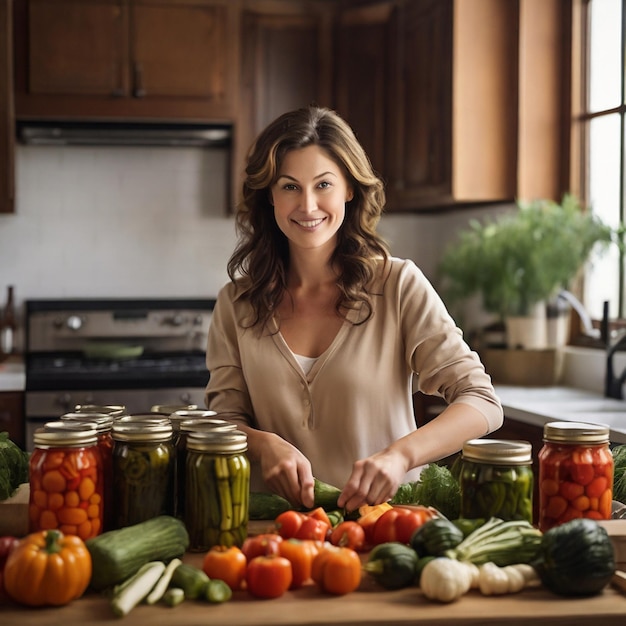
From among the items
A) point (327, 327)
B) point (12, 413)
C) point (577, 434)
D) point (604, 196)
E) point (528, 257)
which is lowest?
point (12, 413)

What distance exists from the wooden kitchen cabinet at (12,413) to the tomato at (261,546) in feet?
8.58

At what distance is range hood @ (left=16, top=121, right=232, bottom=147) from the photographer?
4.19m

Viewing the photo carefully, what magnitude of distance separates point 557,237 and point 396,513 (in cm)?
217

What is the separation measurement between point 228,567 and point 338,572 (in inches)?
5.7

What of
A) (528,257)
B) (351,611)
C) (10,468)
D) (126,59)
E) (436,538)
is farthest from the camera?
(126,59)

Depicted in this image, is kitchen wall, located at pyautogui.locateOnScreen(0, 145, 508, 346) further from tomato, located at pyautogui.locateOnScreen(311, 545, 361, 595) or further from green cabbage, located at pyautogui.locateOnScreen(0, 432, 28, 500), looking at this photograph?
tomato, located at pyautogui.locateOnScreen(311, 545, 361, 595)

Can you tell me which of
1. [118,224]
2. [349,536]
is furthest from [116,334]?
[349,536]

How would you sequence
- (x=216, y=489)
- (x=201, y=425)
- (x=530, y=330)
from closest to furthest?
(x=216, y=489) < (x=201, y=425) < (x=530, y=330)

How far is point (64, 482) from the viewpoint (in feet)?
4.30

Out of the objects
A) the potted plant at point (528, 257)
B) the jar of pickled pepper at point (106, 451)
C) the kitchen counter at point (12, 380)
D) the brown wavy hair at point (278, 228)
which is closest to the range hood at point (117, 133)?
the kitchen counter at point (12, 380)

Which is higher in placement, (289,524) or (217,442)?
(217,442)

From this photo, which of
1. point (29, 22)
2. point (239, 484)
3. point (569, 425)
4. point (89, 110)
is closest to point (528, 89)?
point (89, 110)

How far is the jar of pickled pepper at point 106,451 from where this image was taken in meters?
1.41

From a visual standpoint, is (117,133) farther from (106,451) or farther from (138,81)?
(106,451)
